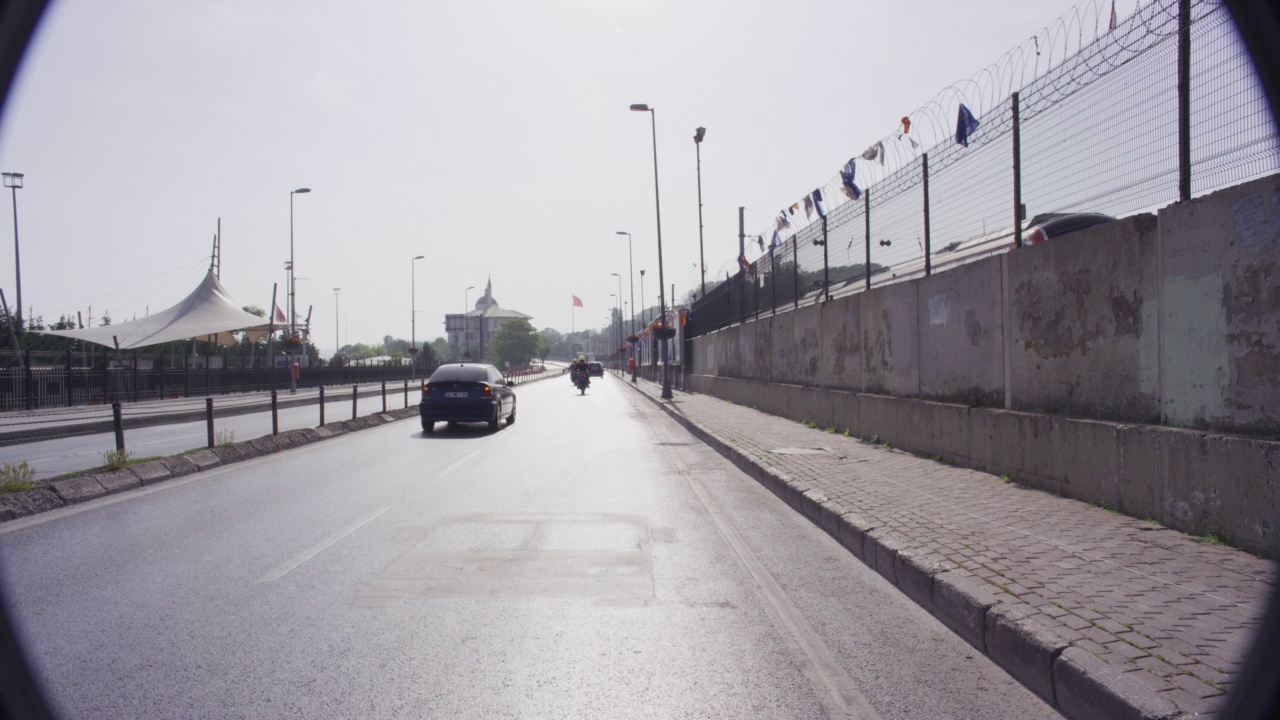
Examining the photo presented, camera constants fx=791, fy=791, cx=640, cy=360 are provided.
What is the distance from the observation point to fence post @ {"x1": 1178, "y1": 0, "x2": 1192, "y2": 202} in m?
5.94

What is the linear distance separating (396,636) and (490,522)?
3.32 metres

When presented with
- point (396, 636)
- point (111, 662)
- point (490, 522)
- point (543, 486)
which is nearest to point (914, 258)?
point (543, 486)

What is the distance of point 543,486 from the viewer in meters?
10.1

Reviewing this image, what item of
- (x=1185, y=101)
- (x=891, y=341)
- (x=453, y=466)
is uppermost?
(x=1185, y=101)

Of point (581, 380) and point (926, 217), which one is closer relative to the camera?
point (926, 217)

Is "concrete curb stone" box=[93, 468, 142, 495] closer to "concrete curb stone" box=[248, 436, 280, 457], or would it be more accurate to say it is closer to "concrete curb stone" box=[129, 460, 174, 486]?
"concrete curb stone" box=[129, 460, 174, 486]

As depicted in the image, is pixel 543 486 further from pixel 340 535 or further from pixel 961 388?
pixel 961 388

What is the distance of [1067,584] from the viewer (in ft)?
14.9

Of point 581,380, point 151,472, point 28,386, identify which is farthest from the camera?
point 581,380

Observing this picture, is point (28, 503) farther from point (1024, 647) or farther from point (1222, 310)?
point (1222, 310)

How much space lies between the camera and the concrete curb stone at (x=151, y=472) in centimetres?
1024

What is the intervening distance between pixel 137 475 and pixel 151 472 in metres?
0.34

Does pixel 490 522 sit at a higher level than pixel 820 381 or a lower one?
lower

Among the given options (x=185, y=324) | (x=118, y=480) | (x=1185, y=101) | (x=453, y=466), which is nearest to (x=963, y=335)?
(x=1185, y=101)
